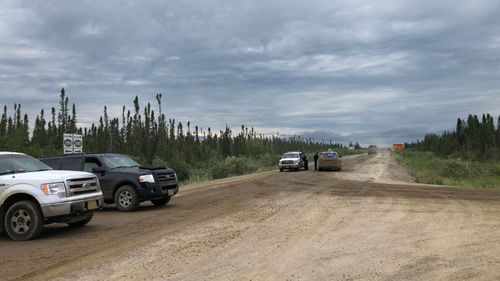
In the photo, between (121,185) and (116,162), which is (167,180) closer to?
(121,185)

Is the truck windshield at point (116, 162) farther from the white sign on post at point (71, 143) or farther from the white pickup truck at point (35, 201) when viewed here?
the white sign on post at point (71, 143)

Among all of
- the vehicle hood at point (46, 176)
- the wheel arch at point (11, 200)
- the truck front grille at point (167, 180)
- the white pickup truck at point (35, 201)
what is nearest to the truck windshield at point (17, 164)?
the white pickup truck at point (35, 201)

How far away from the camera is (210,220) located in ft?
39.3

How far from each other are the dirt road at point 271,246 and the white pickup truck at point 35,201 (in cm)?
36

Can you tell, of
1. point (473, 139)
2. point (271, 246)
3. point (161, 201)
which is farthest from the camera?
point (473, 139)

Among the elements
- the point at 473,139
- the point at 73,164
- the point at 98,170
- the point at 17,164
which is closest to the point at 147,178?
the point at 98,170

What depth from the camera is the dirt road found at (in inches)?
262

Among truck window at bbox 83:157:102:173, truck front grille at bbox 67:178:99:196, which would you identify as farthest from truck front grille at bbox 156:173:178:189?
truck front grille at bbox 67:178:99:196

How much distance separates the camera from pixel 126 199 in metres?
14.4

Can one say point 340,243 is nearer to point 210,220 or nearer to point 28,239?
point 210,220

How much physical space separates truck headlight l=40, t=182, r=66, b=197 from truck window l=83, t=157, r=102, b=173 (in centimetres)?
504

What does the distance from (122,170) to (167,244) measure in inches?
254

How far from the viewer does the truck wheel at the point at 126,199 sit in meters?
14.3

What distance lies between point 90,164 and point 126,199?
1693 millimetres
